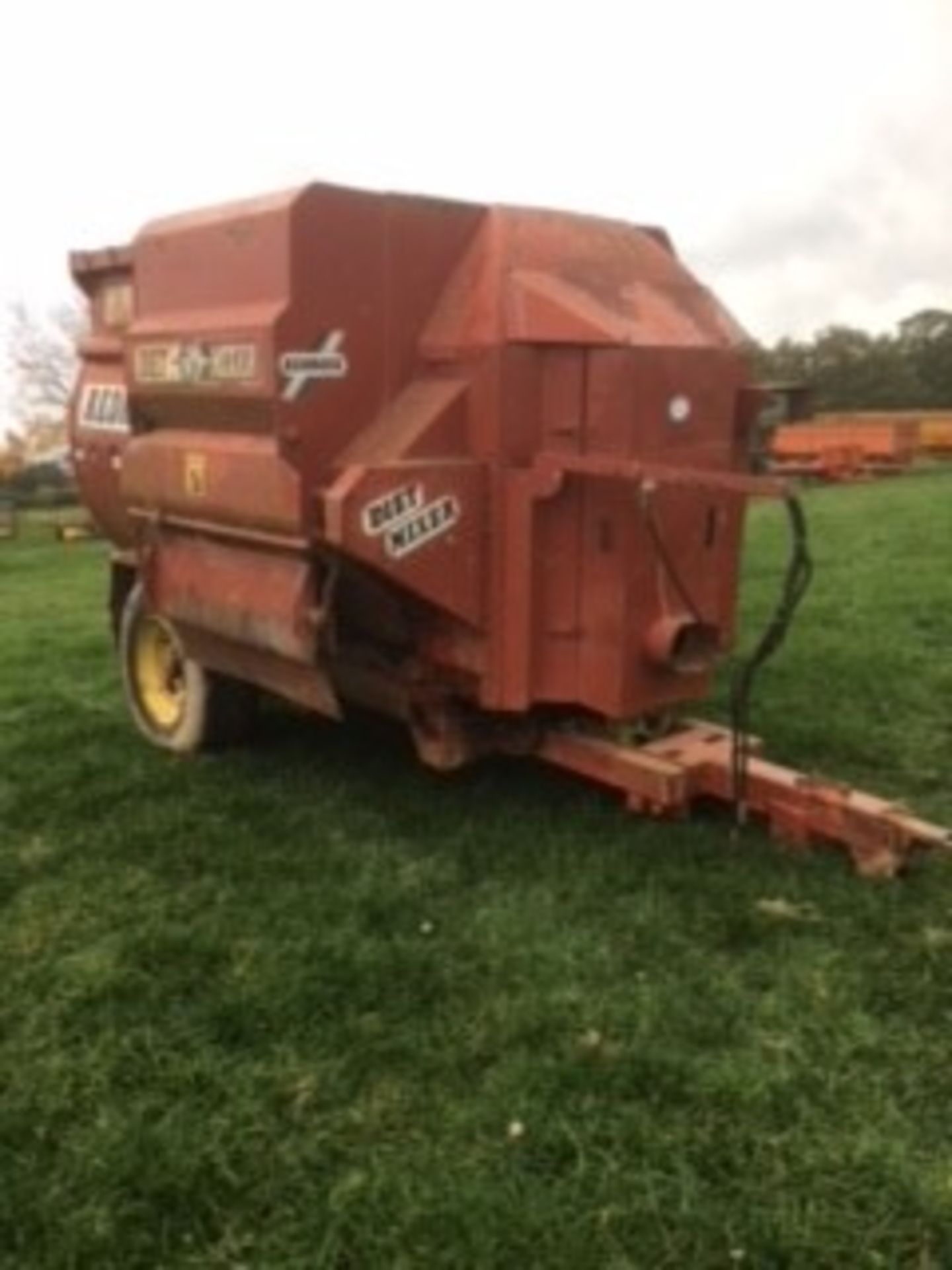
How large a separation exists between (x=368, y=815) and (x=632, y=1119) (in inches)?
86.1

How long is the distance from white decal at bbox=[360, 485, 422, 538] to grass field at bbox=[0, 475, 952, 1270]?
104 cm

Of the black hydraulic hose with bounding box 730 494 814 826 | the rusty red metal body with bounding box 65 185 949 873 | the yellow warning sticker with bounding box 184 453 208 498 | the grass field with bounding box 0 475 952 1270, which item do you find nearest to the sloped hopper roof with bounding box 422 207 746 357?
the rusty red metal body with bounding box 65 185 949 873

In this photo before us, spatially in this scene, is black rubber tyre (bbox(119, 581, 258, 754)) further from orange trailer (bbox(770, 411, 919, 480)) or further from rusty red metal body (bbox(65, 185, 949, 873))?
orange trailer (bbox(770, 411, 919, 480))

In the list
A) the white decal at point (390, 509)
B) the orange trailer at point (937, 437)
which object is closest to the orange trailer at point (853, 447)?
the orange trailer at point (937, 437)

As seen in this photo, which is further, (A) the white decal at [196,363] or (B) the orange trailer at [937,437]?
(B) the orange trailer at [937,437]

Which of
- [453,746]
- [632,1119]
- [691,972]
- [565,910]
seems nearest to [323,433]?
[453,746]

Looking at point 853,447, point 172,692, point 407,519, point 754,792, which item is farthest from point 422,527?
point 853,447

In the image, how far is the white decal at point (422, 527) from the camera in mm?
4777

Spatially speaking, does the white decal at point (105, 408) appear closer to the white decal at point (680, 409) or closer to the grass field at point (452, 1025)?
the grass field at point (452, 1025)

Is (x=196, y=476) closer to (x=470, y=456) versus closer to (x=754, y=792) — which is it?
(x=470, y=456)

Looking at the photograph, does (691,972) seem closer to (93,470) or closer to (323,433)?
(323,433)

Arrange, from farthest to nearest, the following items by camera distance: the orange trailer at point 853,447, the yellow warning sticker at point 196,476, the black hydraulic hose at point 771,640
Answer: the orange trailer at point 853,447 < the yellow warning sticker at point 196,476 < the black hydraulic hose at point 771,640

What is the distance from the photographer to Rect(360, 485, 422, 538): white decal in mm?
4719

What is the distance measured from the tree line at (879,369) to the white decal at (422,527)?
157 ft
